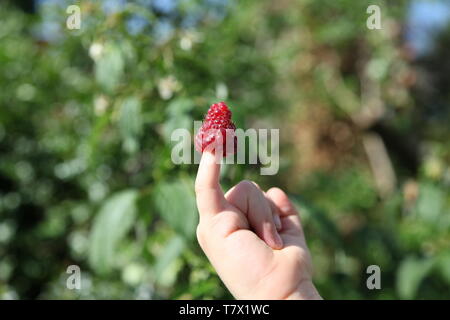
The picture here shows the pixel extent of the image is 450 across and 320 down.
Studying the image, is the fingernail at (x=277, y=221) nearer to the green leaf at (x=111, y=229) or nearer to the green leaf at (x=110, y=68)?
the green leaf at (x=111, y=229)

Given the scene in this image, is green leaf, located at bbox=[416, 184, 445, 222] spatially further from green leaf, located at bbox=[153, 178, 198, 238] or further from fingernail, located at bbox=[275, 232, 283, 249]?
fingernail, located at bbox=[275, 232, 283, 249]

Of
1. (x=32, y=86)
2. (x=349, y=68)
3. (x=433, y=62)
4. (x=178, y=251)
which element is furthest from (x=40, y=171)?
(x=433, y=62)

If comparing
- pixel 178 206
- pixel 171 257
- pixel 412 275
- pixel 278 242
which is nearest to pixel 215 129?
pixel 278 242

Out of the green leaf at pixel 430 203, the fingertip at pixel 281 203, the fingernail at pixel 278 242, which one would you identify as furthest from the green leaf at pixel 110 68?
the green leaf at pixel 430 203

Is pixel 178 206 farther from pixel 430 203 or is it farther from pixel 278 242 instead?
pixel 430 203

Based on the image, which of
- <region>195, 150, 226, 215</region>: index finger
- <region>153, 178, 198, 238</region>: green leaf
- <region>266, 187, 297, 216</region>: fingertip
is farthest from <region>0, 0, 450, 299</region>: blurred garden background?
<region>195, 150, 226, 215</region>: index finger
